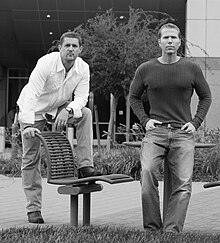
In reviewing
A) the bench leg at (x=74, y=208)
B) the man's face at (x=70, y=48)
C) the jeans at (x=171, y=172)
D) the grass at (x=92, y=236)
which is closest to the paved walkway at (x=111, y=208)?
the bench leg at (x=74, y=208)

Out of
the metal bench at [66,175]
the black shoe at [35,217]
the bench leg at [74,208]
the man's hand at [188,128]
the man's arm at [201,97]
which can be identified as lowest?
the black shoe at [35,217]

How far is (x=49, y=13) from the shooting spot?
87.6 ft

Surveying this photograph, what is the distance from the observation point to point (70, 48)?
6250 mm

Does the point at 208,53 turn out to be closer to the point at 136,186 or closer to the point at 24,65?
the point at 24,65

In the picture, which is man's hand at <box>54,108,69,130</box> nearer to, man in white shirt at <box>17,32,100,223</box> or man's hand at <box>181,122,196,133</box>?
man in white shirt at <box>17,32,100,223</box>

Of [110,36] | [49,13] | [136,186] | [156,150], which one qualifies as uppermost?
[49,13]

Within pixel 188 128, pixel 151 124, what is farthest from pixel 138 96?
pixel 188 128

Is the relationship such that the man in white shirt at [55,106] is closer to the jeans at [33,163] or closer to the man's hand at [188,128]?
the jeans at [33,163]

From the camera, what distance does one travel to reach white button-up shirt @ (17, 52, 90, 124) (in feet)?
20.6

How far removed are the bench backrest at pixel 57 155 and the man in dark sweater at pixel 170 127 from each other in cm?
92

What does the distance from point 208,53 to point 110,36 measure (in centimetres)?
685

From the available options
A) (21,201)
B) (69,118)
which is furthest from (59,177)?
(21,201)

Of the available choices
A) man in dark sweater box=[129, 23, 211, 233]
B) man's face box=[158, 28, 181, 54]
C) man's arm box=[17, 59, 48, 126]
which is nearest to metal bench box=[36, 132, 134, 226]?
man's arm box=[17, 59, 48, 126]

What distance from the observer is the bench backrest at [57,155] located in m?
6.04
